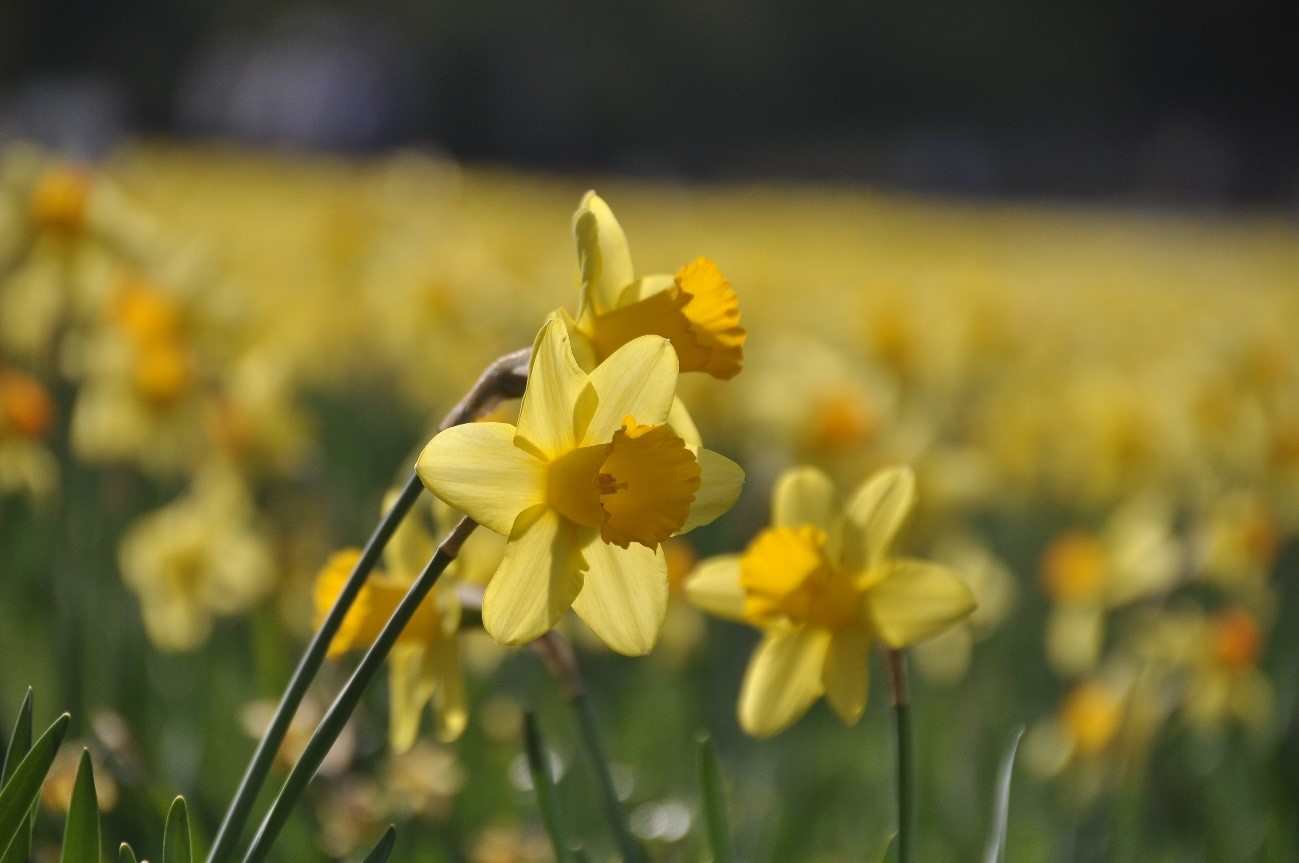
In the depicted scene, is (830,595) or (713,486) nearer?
(713,486)

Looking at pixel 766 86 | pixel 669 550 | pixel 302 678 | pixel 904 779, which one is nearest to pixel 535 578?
pixel 302 678

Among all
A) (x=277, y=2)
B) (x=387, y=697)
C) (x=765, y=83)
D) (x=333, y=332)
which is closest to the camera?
(x=387, y=697)

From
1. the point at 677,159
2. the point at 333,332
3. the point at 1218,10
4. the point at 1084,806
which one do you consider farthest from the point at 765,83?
the point at 1084,806

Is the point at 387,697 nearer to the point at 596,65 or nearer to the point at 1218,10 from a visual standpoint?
the point at 596,65

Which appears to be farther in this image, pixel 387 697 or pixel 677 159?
pixel 677 159

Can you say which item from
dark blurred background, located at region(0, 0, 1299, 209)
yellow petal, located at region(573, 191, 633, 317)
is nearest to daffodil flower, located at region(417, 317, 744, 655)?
yellow petal, located at region(573, 191, 633, 317)

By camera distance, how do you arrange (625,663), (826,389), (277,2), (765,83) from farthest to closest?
(765,83)
(277,2)
(625,663)
(826,389)

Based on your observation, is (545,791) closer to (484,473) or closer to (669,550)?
(484,473)

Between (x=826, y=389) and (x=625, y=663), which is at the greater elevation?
(x=826, y=389)
